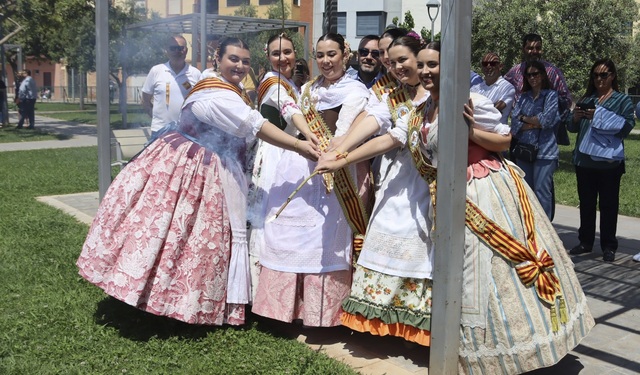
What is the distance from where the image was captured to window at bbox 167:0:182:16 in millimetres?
5074

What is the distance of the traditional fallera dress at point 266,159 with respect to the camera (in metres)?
4.30

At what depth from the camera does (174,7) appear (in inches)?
200

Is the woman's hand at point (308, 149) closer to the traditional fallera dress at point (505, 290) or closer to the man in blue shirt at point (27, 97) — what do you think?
the traditional fallera dress at point (505, 290)

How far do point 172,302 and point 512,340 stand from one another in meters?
1.85

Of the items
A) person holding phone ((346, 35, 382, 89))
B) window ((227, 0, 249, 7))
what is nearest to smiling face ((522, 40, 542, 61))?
person holding phone ((346, 35, 382, 89))

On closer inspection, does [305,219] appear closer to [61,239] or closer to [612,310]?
[612,310]

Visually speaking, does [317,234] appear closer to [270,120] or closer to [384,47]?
[270,120]

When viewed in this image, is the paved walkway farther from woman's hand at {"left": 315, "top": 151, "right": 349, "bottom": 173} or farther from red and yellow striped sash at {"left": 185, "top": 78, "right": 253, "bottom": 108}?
red and yellow striped sash at {"left": 185, "top": 78, "right": 253, "bottom": 108}

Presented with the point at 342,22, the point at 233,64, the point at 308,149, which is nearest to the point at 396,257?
the point at 308,149

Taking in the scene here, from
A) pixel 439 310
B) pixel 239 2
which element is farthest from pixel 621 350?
pixel 239 2

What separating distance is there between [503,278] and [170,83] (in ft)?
12.0

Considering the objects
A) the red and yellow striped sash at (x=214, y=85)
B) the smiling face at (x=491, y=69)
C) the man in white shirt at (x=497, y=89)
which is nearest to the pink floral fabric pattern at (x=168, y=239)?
the red and yellow striped sash at (x=214, y=85)

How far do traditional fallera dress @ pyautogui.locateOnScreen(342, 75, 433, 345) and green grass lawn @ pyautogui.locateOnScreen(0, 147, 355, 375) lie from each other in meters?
0.35

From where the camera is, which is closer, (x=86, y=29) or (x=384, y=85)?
(x=384, y=85)
